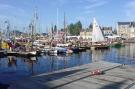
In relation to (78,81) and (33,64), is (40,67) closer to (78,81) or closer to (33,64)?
(33,64)

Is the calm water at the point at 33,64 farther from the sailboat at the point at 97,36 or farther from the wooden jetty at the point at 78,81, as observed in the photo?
the sailboat at the point at 97,36

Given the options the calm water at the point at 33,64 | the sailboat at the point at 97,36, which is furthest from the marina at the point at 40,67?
the sailboat at the point at 97,36

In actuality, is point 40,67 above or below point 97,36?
below

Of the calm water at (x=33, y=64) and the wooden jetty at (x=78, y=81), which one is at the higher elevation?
the wooden jetty at (x=78, y=81)

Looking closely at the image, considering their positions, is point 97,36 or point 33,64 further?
point 97,36

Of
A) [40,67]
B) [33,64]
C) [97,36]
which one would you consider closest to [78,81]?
[40,67]

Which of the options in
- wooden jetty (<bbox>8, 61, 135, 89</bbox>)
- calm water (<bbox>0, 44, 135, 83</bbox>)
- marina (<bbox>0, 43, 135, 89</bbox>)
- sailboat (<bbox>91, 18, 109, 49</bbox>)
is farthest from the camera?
sailboat (<bbox>91, 18, 109, 49</bbox>)

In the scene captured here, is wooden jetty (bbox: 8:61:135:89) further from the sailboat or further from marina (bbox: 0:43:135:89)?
the sailboat

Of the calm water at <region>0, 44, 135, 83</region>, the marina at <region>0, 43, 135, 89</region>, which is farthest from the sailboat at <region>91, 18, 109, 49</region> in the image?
the marina at <region>0, 43, 135, 89</region>

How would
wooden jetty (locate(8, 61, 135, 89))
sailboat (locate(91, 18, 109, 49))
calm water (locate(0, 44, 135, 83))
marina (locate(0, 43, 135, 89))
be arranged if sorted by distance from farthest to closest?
sailboat (locate(91, 18, 109, 49))
calm water (locate(0, 44, 135, 83))
marina (locate(0, 43, 135, 89))
wooden jetty (locate(8, 61, 135, 89))

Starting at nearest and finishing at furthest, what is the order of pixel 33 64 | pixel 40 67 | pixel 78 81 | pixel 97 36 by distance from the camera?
1. pixel 78 81
2. pixel 40 67
3. pixel 33 64
4. pixel 97 36

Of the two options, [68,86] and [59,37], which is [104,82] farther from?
[59,37]

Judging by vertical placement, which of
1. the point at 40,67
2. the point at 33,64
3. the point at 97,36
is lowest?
the point at 40,67

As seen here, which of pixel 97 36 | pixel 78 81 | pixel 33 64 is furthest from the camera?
pixel 97 36
